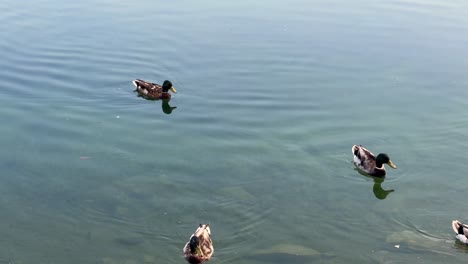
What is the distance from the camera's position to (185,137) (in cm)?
1440

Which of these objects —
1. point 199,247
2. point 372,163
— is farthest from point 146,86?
point 199,247

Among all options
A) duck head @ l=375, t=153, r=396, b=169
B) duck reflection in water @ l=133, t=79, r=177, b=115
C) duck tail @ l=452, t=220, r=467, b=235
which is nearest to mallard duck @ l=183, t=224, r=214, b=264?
duck tail @ l=452, t=220, r=467, b=235

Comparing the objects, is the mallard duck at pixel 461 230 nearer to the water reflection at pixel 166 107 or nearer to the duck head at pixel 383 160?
the duck head at pixel 383 160

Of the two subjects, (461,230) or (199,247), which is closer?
(199,247)

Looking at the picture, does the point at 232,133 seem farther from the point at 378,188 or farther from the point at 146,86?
the point at 378,188

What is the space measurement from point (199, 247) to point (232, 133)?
4963 mm

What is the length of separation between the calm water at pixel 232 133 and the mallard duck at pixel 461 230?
16 cm

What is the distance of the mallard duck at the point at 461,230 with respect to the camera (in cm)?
1066

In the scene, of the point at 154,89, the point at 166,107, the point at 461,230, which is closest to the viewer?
the point at 461,230

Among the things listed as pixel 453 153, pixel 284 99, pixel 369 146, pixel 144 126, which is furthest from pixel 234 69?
pixel 453 153

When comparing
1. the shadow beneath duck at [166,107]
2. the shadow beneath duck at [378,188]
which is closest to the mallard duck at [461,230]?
the shadow beneath duck at [378,188]

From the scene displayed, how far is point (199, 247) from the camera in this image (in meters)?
9.92

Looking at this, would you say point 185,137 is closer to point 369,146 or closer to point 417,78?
point 369,146

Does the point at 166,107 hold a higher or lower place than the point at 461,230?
higher
